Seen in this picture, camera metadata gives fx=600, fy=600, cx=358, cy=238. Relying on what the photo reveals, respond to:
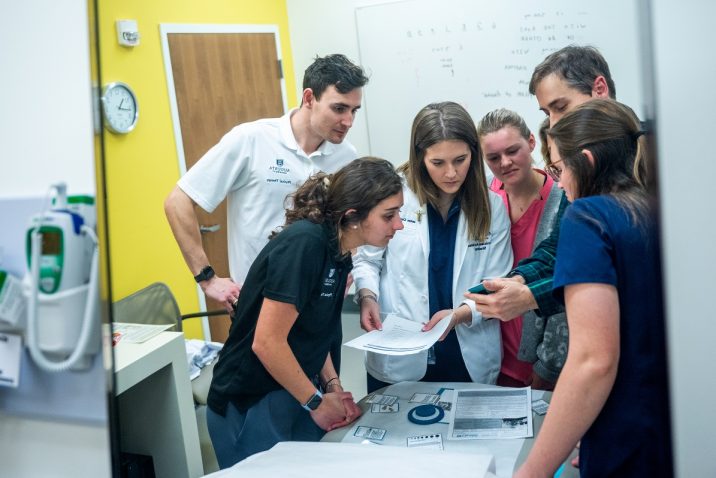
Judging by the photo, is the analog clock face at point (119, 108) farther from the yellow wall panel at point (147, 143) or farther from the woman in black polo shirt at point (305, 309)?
the woman in black polo shirt at point (305, 309)

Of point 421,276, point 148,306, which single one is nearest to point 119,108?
point 148,306

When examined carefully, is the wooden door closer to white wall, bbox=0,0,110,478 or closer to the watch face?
white wall, bbox=0,0,110,478

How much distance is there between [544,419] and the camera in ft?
2.81

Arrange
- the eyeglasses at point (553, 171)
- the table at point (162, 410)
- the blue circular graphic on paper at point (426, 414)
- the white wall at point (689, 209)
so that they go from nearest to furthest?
the white wall at point (689, 209), the eyeglasses at point (553, 171), the blue circular graphic on paper at point (426, 414), the table at point (162, 410)

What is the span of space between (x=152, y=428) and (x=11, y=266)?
0.38m

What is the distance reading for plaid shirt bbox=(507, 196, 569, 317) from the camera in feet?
2.85

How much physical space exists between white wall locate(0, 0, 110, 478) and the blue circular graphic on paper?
0.54m

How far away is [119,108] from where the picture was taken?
100 cm

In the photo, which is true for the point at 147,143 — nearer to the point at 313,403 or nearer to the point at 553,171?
the point at 313,403

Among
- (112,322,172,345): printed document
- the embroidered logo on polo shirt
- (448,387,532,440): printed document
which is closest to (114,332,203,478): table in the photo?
(112,322,172,345): printed document

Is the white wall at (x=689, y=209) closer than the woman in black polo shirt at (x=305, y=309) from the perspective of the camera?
Yes

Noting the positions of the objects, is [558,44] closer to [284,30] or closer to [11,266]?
[284,30]

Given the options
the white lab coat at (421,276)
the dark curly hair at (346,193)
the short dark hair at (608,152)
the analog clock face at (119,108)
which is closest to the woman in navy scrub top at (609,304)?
the short dark hair at (608,152)

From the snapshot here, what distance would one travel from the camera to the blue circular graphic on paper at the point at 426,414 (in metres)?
0.96
